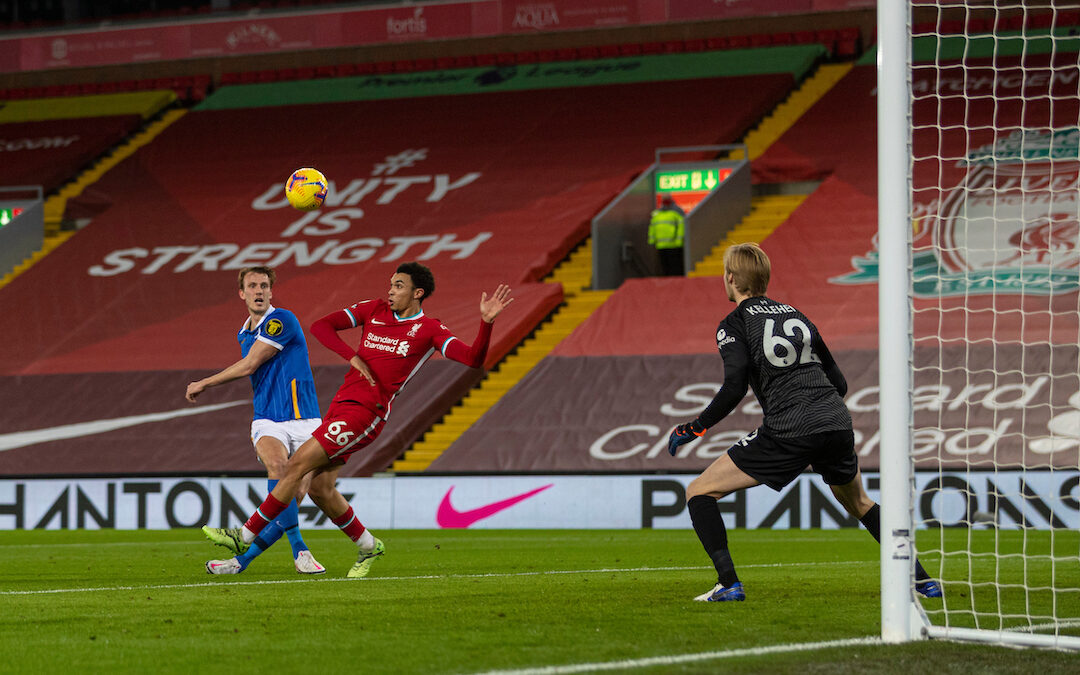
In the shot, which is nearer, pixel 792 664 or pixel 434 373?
pixel 792 664

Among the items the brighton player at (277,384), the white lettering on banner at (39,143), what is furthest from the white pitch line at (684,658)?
the white lettering on banner at (39,143)

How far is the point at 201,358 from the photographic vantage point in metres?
21.3

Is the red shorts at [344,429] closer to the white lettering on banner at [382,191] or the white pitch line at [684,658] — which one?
the white pitch line at [684,658]

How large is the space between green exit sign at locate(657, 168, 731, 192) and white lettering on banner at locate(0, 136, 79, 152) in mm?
13792

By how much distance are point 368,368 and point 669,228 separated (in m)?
13.9

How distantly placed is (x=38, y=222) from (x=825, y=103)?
15024mm

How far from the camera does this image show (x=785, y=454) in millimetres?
6535

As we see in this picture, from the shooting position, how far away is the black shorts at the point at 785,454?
21.4 feet

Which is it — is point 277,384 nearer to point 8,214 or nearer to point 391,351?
point 391,351

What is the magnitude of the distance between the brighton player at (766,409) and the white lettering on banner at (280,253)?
16.5 m

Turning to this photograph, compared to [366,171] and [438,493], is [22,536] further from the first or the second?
[366,171]

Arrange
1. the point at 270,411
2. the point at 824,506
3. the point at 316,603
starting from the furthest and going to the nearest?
the point at 824,506 < the point at 270,411 < the point at 316,603

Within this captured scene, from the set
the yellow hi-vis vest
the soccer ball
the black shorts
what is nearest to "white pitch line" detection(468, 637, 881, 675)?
the black shorts

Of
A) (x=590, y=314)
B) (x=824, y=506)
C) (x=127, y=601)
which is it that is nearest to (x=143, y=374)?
(x=590, y=314)
